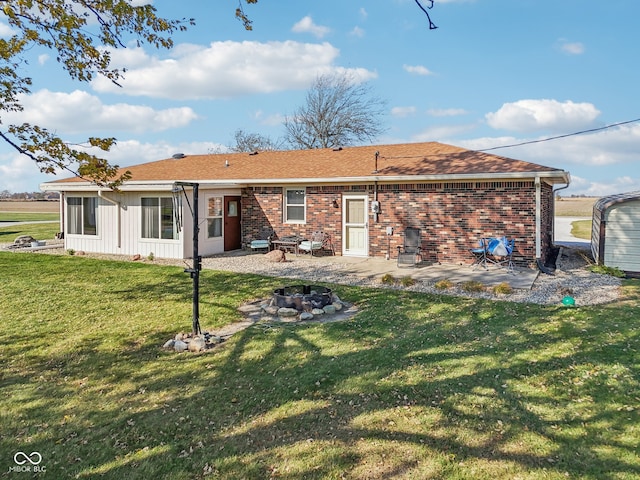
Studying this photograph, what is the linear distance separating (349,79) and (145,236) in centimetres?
2234

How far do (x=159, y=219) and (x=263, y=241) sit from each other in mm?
3528

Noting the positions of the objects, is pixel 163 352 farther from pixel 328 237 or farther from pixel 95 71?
pixel 328 237

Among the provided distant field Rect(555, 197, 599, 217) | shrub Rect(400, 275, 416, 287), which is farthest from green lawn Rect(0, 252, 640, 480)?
distant field Rect(555, 197, 599, 217)

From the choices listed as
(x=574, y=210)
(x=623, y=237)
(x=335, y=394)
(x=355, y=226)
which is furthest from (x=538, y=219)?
(x=574, y=210)

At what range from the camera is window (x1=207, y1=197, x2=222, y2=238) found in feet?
48.5

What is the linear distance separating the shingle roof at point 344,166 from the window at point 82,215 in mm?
1386

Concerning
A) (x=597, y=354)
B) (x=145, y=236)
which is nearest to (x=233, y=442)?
(x=597, y=354)

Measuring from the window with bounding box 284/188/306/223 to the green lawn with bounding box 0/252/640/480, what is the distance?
24.8 ft

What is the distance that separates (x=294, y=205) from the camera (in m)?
15.3

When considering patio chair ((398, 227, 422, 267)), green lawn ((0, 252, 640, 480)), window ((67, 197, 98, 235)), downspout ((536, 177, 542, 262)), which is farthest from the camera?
window ((67, 197, 98, 235))

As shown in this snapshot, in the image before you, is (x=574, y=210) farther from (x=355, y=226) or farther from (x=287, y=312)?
(x=287, y=312)

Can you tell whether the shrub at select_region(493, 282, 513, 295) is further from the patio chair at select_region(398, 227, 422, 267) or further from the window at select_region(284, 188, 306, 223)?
the window at select_region(284, 188, 306, 223)

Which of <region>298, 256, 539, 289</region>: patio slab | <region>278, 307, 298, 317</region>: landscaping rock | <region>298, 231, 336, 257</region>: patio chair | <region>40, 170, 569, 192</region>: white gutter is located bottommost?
<region>278, 307, 298, 317</region>: landscaping rock

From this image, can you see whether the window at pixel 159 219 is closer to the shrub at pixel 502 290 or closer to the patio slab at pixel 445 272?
the patio slab at pixel 445 272
